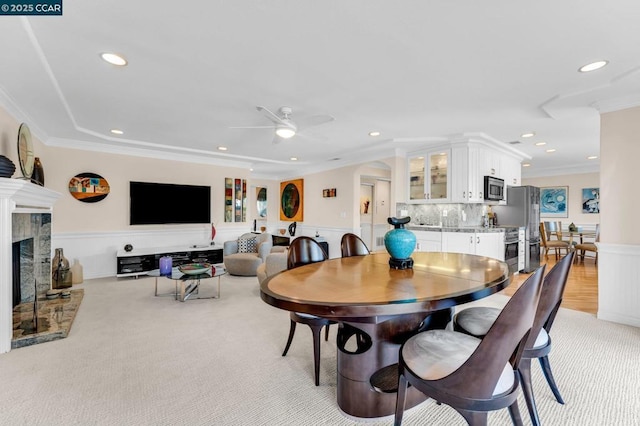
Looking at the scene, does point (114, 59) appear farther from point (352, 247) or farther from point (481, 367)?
point (481, 367)

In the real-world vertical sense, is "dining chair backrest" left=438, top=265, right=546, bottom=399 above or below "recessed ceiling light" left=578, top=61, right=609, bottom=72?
below

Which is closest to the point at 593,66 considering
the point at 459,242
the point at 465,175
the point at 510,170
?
the point at 465,175

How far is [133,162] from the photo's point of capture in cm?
561

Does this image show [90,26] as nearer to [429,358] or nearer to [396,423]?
[429,358]

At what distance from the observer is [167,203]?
233 inches

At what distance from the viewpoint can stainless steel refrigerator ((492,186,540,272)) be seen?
18.5 feet

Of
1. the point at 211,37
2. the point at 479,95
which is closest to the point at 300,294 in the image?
the point at 211,37

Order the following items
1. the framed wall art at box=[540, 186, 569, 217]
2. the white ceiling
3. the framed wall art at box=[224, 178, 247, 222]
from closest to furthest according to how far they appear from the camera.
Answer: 1. the white ceiling
2. the framed wall art at box=[224, 178, 247, 222]
3. the framed wall art at box=[540, 186, 569, 217]

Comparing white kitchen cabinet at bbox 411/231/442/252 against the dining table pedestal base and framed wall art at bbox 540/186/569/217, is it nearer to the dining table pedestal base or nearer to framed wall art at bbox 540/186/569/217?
the dining table pedestal base

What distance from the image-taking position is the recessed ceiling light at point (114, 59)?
2330mm

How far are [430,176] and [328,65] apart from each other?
3.46 meters

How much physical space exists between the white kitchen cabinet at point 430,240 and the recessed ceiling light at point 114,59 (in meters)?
4.41

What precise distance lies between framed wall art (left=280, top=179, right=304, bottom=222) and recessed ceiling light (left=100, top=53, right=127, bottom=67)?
578 centimetres

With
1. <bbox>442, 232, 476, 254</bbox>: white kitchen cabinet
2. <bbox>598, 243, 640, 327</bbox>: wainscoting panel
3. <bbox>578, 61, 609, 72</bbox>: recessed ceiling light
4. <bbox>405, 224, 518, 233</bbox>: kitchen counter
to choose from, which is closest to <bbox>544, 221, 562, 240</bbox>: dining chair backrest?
<bbox>405, 224, 518, 233</bbox>: kitchen counter
